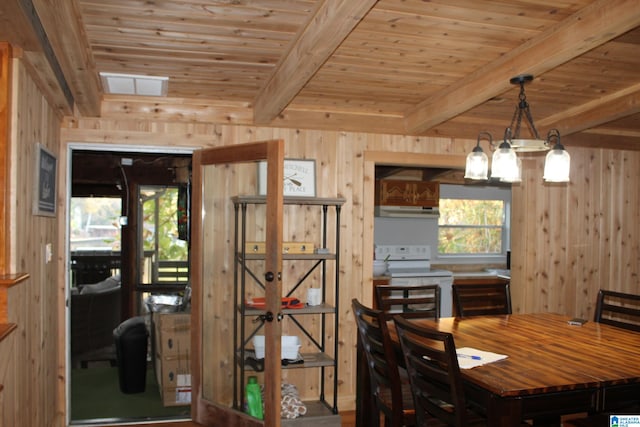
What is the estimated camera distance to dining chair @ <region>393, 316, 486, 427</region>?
91.4 inches

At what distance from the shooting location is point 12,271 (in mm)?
2438

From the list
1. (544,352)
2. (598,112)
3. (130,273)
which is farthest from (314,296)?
(130,273)

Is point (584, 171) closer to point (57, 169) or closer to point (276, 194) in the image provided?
point (276, 194)

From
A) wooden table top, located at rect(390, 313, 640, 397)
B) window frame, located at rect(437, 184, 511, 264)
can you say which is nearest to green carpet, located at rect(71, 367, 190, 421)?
wooden table top, located at rect(390, 313, 640, 397)

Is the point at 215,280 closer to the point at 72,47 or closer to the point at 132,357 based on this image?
the point at 132,357

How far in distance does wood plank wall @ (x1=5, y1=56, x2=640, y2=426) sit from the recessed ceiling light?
28 centimetres

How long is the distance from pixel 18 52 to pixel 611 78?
10.9ft

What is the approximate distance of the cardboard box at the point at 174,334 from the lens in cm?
464

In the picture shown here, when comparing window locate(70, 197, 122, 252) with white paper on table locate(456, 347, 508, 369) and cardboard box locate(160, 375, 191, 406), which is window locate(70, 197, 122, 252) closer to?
cardboard box locate(160, 375, 191, 406)

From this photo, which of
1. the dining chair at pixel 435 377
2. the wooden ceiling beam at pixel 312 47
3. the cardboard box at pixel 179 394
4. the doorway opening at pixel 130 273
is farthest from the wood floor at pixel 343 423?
the wooden ceiling beam at pixel 312 47

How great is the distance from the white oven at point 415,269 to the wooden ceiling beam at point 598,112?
242 centimetres

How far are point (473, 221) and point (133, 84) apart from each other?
17.6ft

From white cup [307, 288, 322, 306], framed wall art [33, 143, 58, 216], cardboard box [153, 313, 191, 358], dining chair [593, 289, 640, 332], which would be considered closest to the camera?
framed wall art [33, 143, 58, 216]

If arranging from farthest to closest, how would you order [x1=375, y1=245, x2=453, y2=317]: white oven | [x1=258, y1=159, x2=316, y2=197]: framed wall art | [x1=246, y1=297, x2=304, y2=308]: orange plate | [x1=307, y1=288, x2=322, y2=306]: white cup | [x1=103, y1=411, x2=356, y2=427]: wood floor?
[x1=375, y1=245, x2=453, y2=317]: white oven
[x1=258, y1=159, x2=316, y2=197]: framed wall art
[x1=307, y1=288, x2=322, y2=306]: white cup
[x1=103, y1=411, x2=356, y2=427]: wood floor
[x1=246, y1=297, x2=304, y2=308]: orange plate
